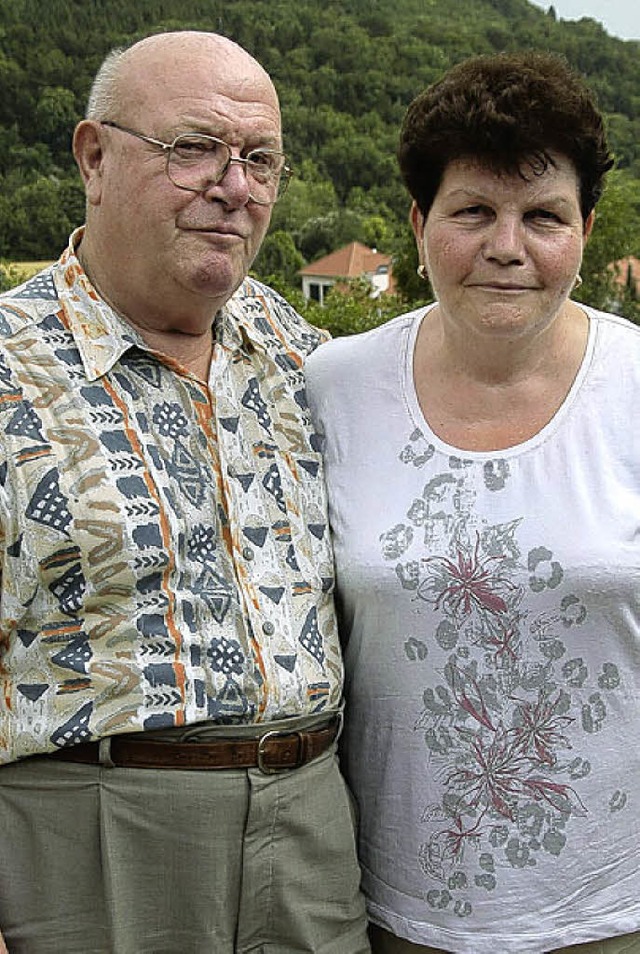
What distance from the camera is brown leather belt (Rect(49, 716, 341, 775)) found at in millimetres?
2127

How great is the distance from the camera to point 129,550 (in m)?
2.12

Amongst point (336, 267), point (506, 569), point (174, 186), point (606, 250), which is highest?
point (336, 267)

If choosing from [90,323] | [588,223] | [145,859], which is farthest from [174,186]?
[145,859]

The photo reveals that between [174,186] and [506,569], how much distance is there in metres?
0.96

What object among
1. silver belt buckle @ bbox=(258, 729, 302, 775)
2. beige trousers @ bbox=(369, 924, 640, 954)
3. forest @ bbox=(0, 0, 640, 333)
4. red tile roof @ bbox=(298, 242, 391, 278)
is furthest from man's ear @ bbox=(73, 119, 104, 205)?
red tile roof @ bbox=(298, 242, 391, 278)

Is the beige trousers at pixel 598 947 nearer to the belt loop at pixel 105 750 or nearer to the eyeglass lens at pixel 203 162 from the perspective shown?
the belt loop at pixel 105 750

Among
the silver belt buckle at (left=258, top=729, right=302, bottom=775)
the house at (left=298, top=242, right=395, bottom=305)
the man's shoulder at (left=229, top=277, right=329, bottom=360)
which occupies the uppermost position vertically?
the house at (left=298, top=242, right=395, bottom=305)

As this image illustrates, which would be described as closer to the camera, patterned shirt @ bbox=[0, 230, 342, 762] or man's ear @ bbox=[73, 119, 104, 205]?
patterned shirt @ bbox=[0, 230, 342, 762]

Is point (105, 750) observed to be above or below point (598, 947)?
above

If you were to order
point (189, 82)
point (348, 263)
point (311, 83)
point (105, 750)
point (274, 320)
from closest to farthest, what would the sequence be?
point (105, 750)
point (189, 82)
point (274, 320)
point (348, 263)
point (311, 83)

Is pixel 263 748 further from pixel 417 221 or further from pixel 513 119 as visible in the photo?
pixel 513 119

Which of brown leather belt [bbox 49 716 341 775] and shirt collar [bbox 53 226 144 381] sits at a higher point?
shirt collar [bbox 53 226 144 381]

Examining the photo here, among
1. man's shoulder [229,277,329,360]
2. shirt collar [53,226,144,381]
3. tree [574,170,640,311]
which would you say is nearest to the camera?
shirt collar [53,226,144,381]

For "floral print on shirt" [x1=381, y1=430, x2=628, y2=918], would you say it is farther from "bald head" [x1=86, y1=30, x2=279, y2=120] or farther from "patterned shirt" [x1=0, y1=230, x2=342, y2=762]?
"bald head" [x1=86, y1=30, x2=279, y2=120]
